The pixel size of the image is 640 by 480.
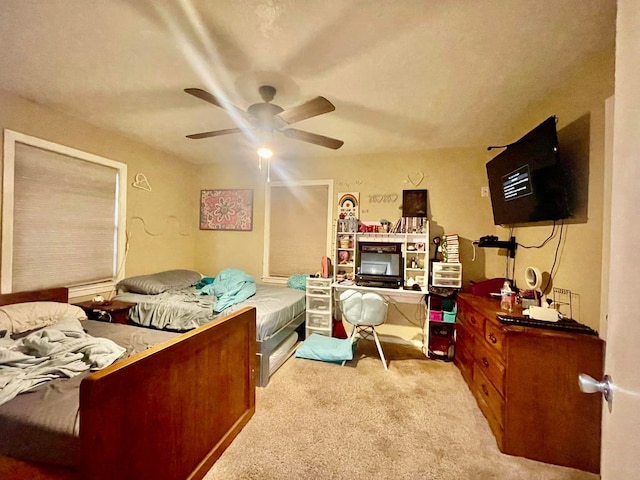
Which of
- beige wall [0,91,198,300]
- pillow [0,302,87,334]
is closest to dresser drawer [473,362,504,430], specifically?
pillow [0,302,87,334]

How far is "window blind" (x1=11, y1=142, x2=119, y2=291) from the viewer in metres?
2.30

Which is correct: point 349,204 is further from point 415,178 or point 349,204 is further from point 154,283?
point 154,283

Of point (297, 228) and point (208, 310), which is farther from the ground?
point (297, 228)

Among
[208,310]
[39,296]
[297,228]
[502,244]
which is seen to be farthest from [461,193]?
[39,296]

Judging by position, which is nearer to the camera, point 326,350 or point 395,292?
point 326,350

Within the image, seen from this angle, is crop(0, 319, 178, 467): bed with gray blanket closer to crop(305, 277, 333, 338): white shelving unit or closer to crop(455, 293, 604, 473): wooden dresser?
crop(305, 277, 333, 338): white shelving unit

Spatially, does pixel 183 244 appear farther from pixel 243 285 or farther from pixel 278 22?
pixel 278 22

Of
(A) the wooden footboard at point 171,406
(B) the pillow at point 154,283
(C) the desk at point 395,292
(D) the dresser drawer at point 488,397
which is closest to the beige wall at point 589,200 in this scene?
(D) the dresser drawer at point 488,397

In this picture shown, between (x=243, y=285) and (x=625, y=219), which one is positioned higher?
(x=625, y=219)

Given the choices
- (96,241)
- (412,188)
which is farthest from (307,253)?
(96,241)

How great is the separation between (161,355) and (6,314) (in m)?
1.88

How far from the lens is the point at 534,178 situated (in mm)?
1927

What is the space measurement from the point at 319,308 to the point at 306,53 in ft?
8.66

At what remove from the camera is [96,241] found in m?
2.89
